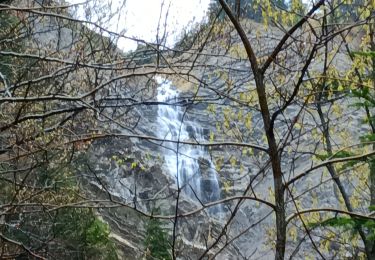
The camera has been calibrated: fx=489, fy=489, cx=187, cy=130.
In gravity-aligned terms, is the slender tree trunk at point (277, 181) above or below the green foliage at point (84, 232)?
below

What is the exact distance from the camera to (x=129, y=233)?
17453 mm

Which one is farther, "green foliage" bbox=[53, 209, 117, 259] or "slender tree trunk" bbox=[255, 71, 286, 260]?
"green foliage" bbox=[53, 209, 117, 259]

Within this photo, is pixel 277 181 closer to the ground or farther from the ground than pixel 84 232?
closer to the ground

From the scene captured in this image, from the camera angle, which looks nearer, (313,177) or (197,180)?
(313,177)

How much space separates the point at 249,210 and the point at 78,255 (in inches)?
459

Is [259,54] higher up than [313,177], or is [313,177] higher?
[313,177]

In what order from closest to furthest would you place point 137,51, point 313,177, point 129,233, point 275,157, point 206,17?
point 275,157 < point 137,51 < point 206,17 < point 129,233 < point 313,177

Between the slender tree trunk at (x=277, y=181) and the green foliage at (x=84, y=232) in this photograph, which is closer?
the slender tree trunk at (x=277, y=181)

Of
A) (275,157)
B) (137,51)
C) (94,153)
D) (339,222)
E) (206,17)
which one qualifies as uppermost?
(94,153)

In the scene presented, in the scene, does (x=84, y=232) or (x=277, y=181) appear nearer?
(x=277, y=181)

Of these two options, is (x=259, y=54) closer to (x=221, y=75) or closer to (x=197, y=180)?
(x=221, y=75)

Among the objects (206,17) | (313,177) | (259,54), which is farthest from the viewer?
(313,177)

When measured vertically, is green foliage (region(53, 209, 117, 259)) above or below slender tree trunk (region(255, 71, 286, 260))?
above

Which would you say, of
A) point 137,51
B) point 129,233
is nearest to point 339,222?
point 137,51
